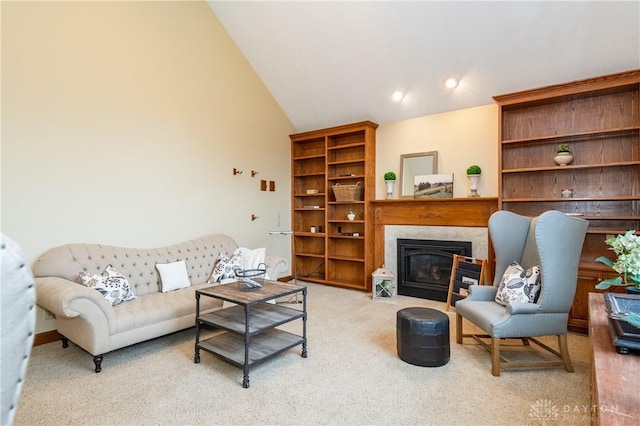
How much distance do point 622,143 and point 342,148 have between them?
11.7 feet

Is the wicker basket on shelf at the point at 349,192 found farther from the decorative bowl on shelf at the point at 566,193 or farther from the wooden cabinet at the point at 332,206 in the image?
the decorative bowl on shelf at the point at 566,193

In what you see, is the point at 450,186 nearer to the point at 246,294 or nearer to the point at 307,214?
the point at 307,214

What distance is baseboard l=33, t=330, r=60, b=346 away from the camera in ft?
10.5

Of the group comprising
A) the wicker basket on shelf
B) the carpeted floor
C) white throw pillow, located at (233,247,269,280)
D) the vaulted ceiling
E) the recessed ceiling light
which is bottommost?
the carpeted floor

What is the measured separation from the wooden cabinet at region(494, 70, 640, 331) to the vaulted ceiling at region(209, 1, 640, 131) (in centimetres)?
24

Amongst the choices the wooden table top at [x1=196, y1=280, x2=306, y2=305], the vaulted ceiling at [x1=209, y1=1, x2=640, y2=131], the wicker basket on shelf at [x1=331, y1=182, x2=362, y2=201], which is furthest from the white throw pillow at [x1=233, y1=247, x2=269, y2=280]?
the vaulted ceiling at [x1=209, y1=1, x2=640, y2=131]

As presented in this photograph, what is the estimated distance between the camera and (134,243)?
390cm

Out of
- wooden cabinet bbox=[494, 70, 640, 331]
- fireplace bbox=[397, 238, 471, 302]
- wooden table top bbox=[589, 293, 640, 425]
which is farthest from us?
fireplace bbox=[397, 238, 471, 302]

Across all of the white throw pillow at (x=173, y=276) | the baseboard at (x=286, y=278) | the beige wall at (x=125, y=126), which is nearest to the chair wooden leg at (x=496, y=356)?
the white throw pillow at (x=173, y=276)

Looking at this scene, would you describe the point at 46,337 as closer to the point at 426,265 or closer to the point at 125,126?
the point at 125,126

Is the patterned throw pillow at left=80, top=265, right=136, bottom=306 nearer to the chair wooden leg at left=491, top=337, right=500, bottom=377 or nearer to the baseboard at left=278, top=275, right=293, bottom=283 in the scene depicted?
the baseboard at left=278, top=275, right=293, bottom=283

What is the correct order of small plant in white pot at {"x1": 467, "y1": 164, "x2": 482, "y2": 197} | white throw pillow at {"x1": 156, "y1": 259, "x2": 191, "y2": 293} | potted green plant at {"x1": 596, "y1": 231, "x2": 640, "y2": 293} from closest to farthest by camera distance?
potted green plant at {"x1": 596, "y1": 231, "x2": 640, "y2": 293} < white throw pillow at {"x1": 156, "y1": 259, "x2": 191, "y2": 293} < small plant in white pot at {"x1": 467, "y1": 164, "x2": 482, "y2": 197}

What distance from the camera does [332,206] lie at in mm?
6000

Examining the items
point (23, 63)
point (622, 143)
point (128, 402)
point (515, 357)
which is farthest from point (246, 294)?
point (622, 143)
